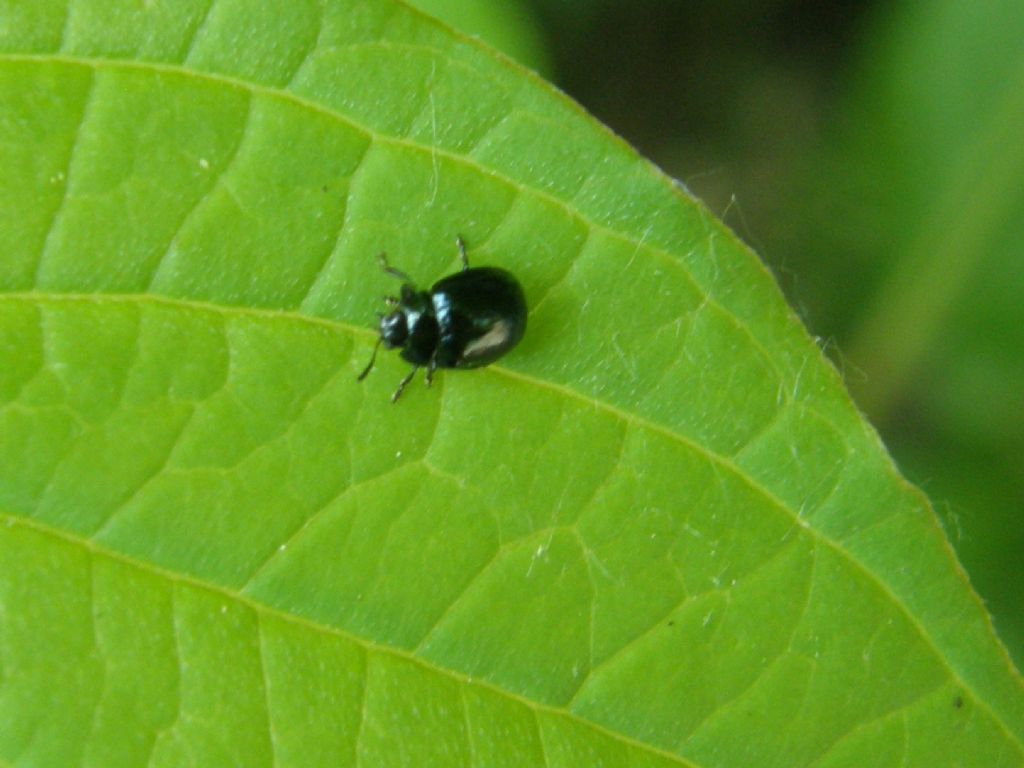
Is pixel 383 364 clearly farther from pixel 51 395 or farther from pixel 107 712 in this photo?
pixel 107 712

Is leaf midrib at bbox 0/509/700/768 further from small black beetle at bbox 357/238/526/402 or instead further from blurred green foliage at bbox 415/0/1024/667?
blurred green foliage at bbox 415/0/1024/667

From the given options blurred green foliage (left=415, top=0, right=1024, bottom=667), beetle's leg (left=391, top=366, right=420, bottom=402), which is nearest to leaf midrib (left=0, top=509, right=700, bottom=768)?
beetle's leg (left=391, top=366, right=420, bottom=402)

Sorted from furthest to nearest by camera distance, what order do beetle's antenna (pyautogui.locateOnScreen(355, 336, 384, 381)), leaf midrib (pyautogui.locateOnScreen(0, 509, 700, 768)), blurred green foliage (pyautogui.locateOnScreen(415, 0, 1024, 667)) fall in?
1. blurred green foliage (pyautogui.locateOnScreen(415, 0, 1024, 667))
2. beetle's antenna (pyautogui.locateOnScreen(355, 336, 384, 381))
3. leaf midrib (pyautogui.locateOnScreen(0, 509, 700, 768))

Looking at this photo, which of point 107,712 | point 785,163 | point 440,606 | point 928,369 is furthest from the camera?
point 785,163

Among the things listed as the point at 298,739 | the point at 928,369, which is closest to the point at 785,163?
the point at 928,369

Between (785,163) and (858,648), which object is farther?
(785,163)

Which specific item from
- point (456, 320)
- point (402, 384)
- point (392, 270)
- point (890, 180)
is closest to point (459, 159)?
point (392, 270)
